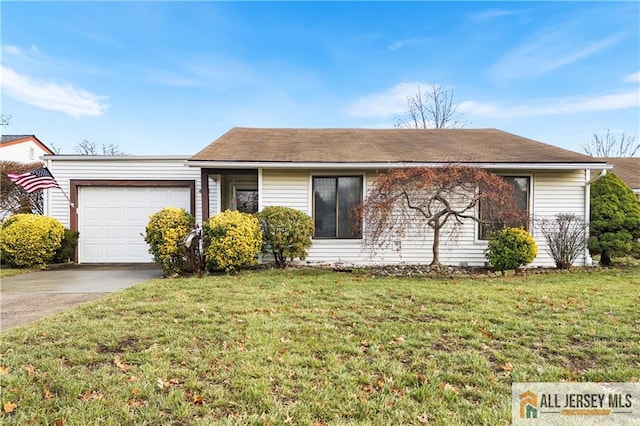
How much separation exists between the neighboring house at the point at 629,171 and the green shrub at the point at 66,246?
16.8 metres

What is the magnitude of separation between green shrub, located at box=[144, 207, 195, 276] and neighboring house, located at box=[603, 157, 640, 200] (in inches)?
529

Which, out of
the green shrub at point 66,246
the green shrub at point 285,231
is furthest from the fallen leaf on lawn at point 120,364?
the green shrub at point 66,246

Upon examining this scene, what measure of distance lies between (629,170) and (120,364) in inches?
689

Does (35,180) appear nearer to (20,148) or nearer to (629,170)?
(20,148)

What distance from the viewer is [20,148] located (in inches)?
882

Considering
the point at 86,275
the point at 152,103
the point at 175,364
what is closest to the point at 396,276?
the point at 175,364

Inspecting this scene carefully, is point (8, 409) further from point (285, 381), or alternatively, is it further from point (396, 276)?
point (396, 276)

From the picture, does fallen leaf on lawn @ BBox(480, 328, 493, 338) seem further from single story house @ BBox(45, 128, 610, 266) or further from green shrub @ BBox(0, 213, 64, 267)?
green shrub @ BBox(0, 213, 64, 267)

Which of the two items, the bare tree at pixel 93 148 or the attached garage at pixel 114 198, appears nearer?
the attached garage at pixel 114 198

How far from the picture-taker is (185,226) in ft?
25.4

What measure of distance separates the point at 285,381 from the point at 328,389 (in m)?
0.36

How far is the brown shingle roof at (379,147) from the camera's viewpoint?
8.61m

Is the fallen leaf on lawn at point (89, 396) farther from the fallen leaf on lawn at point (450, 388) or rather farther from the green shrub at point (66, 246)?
the green shrub at point (66, 246)

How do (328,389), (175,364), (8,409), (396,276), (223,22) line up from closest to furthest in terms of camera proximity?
(8,409)
(328,389)
(175,364)
(396,276)
(223,22)
